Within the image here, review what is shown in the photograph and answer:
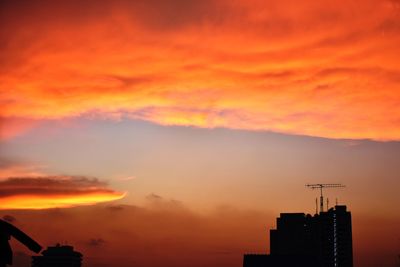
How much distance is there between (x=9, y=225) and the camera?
17000 millimetres

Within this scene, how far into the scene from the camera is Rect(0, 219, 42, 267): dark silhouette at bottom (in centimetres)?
1695

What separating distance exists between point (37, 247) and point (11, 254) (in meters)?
0.73

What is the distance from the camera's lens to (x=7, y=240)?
1719 cm

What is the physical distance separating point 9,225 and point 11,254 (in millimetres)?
892

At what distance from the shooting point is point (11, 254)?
17.3 meters

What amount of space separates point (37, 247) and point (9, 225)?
960mm

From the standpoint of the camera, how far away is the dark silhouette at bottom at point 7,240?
1695cm

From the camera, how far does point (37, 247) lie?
1731 cm
